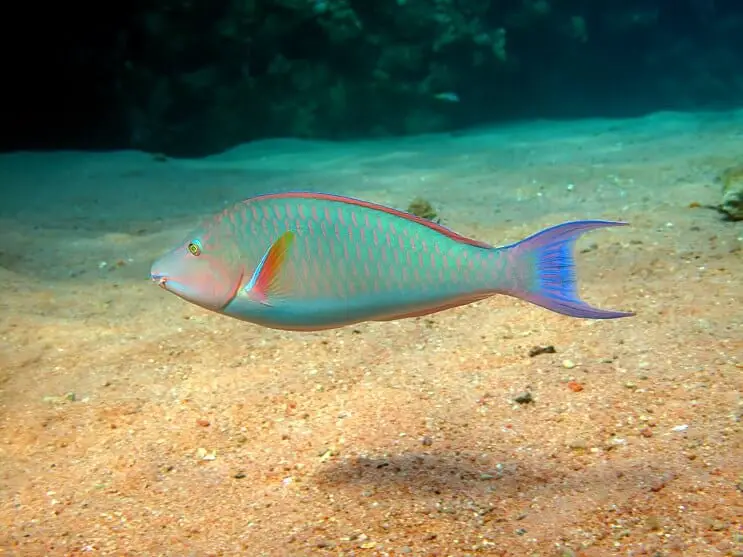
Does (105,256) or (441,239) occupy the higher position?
(441,239)

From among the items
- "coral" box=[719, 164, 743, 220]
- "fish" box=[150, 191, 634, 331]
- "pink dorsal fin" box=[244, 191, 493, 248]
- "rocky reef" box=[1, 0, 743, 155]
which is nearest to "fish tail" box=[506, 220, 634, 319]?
"fish" box=[150, 191, 634, 331]

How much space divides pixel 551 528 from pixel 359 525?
0.67 metres

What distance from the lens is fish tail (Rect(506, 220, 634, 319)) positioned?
6.46ft

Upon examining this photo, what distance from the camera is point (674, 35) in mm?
24312

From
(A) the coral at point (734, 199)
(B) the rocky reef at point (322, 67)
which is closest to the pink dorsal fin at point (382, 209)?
(A) the coral at point (734, 199)

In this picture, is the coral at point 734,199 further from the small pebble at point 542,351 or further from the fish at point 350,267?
the fish at point 350,267

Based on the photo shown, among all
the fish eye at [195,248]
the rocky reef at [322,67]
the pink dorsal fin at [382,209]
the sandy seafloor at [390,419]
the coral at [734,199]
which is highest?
the rocky reef at [322,67]

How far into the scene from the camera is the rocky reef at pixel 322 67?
43.7 ft

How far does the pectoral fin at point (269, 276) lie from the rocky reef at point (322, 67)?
12757 millimetres

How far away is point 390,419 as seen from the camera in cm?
288

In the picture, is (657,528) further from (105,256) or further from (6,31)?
(6,31)

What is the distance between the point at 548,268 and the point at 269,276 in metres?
0.93

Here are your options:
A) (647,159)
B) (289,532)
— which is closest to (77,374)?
(289,532)

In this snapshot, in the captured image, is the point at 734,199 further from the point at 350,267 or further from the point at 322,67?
the point at 322,67
